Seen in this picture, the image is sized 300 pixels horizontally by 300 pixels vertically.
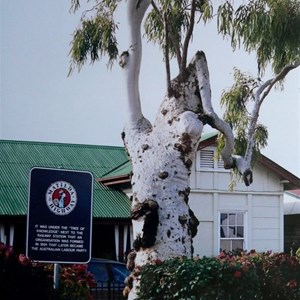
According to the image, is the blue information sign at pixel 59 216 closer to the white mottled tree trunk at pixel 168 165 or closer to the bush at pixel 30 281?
the bush at pixel 30 281

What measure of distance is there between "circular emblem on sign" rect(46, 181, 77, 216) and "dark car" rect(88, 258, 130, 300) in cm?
653

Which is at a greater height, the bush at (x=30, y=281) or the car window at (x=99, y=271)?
the car window at (x=99, y=271)

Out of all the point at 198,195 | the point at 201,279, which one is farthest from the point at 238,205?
the point at 201,279

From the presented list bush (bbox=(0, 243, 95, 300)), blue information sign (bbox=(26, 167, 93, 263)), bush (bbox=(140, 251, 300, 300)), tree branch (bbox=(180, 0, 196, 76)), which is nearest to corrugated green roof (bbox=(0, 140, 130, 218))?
tree branch (bbox=(180, 0, 196, 76))

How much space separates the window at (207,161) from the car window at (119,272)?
7683 mm

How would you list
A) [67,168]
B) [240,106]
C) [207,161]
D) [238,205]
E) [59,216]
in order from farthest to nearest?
[238,205] → [207,161] → [67,168] → [240,106] → [59,216]

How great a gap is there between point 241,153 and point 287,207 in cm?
1320

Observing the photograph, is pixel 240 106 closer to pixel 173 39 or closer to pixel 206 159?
pixel 173 39

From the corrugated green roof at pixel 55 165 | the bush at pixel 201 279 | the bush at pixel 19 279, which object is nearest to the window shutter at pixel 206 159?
the corrugated green roof at pixel 55 165

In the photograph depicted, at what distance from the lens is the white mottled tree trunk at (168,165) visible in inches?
460

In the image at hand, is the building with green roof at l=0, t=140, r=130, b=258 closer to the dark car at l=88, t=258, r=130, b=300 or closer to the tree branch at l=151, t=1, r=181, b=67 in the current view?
the dark car at l=88, t=258, r=130, b=300

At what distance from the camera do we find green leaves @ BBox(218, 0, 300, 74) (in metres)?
14.5

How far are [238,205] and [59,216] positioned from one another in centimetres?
1669

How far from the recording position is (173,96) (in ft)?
41.1
